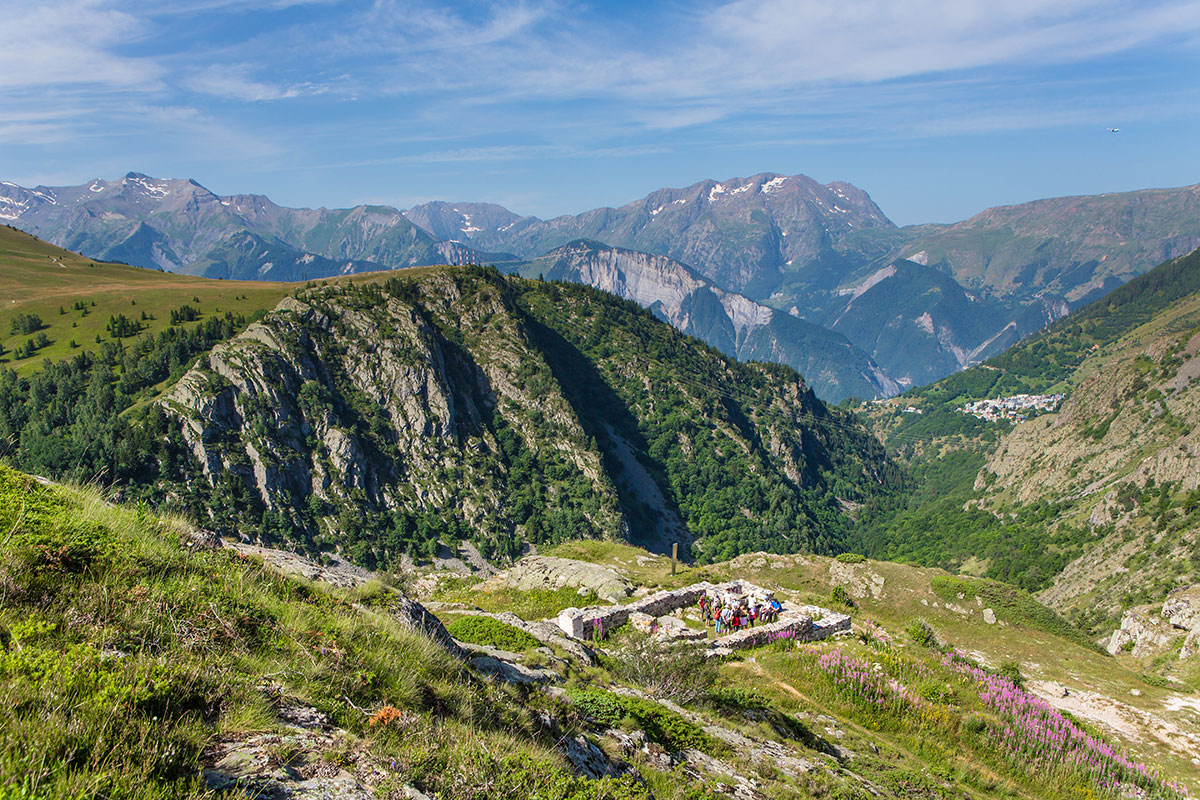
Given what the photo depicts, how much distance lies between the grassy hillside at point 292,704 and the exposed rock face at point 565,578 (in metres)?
17.5

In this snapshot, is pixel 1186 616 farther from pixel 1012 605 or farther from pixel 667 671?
pixel 667 671

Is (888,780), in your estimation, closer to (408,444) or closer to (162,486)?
(162,486)

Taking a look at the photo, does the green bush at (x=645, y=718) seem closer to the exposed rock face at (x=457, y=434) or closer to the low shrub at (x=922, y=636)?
the low shrub at (x=922, y=636)

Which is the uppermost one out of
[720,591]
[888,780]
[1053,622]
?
[888,780]

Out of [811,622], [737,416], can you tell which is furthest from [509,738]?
[737,416]

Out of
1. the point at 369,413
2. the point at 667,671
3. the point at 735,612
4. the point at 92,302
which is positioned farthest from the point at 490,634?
the point at 92,302

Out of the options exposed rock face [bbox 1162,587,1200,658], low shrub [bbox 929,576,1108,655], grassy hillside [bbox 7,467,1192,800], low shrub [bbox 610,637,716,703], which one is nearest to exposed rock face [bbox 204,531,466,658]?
grassy hillside [bbox 7,467,1192,800]

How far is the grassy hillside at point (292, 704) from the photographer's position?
3.93 metres

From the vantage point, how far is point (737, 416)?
177125 millimetres

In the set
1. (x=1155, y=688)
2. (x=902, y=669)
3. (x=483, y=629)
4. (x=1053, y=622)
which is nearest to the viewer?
(x=483, y=629)

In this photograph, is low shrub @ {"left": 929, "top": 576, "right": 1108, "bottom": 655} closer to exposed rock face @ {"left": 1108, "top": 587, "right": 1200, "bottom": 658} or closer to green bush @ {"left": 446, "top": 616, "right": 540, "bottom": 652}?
exposed rock face @ {"left": 1108, "top": 587, "right": 1200, "bottom": 658}

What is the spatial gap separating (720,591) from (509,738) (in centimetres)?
2378

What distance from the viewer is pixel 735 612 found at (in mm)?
24453

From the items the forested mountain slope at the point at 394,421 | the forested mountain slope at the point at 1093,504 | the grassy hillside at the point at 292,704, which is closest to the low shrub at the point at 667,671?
the grassy hillside at the point at 292,704
